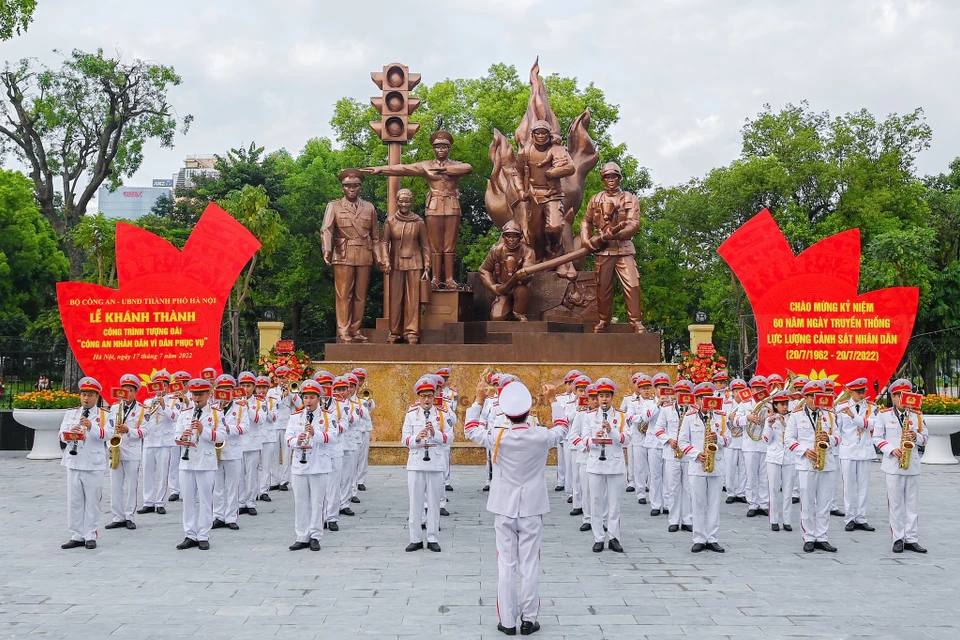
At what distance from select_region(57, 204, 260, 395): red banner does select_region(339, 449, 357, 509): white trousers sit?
190 inches

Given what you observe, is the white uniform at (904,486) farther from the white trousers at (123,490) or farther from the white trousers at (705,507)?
the white trousers at (123,490)

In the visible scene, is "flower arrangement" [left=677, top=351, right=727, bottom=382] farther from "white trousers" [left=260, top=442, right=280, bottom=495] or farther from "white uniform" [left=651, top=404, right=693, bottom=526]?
"white trousers" [left=260, top=442, right=280, bottom=495]

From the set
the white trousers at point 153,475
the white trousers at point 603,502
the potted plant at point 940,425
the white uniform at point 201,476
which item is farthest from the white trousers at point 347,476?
the potted plant at point 940,425

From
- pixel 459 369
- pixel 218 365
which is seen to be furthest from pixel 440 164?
pixel 218 365

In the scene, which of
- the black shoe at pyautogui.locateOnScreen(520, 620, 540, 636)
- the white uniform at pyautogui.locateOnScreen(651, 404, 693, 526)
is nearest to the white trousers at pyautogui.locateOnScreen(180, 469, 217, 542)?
the black shoe at pyautogui.locateOnScreen(520, 620, 540, 636)

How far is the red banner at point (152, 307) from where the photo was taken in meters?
15.0

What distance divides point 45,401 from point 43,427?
18.9 inches

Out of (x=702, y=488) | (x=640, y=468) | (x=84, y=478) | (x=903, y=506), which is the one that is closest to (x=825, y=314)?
(x=640, y=468)

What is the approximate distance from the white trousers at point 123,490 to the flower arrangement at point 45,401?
636 cm

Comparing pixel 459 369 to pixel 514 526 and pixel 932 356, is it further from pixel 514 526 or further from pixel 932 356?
pixel 932 356

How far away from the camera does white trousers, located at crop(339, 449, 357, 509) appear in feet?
36.6

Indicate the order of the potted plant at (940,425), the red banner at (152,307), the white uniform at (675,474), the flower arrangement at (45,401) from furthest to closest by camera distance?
the flower arrangement at (45,401) < the potted plant at (940,425) < the red banner at (152,307) < the white uniform at (675,474)

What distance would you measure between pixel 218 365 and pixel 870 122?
26.0 meters

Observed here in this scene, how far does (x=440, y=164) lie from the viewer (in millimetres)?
16562
